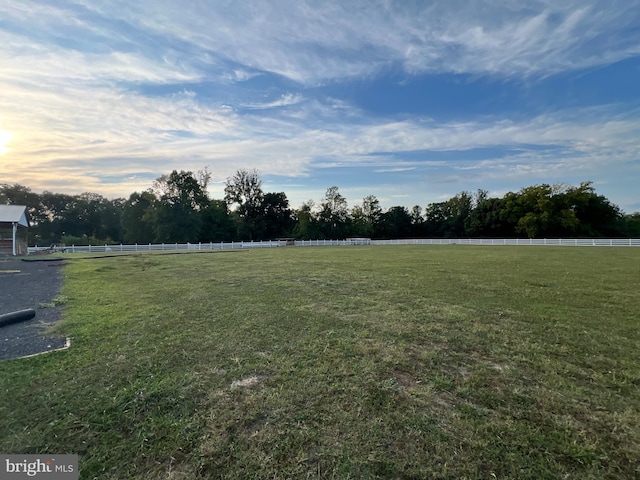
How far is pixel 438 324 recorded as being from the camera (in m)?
4.24

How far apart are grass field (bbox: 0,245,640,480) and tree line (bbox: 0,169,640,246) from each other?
117 ft

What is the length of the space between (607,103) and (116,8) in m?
25.8

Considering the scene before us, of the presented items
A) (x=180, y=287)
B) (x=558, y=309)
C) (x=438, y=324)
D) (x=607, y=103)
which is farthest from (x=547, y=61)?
(x=180, y=287)

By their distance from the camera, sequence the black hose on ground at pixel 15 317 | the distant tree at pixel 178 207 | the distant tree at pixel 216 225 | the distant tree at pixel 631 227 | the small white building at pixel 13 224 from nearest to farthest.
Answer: the black hose on ground at pixel 15 317 → the small white building at pixel 13 224 → the distant tree at pixel 178 207 → the distant tree at pixel 216 225 → the distant tree at pixel 631 227

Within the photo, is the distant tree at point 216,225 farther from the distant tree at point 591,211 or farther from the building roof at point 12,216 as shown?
the distant tree at point 591,211

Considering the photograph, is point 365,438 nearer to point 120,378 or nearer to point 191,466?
point 191,466

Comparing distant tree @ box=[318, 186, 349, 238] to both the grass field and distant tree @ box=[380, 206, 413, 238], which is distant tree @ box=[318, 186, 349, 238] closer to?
distant tree @ box=[380, 206, 413, 238]

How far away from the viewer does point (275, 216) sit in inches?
2063

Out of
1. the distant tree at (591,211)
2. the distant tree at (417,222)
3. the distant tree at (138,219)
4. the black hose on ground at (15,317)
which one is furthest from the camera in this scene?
the distant tree at (417,222)

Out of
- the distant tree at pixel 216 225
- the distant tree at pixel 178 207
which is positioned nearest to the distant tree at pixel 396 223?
the distant tree at pixel 216 225

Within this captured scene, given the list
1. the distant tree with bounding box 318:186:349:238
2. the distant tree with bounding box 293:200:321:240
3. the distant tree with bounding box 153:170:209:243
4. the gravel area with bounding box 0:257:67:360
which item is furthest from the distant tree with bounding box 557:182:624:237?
the gravel area with bounding box 0:257:67:360

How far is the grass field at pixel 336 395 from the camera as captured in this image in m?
1.70

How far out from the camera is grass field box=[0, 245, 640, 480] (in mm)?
1702

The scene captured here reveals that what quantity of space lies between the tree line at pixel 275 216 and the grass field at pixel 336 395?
35.8 m
